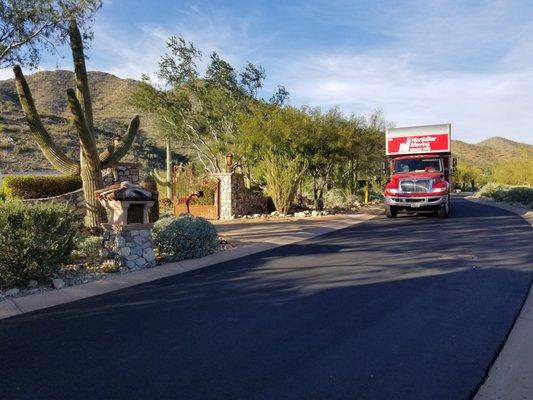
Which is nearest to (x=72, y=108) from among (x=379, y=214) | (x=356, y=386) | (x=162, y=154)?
(x=356, y=386)

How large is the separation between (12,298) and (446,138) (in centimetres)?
1742

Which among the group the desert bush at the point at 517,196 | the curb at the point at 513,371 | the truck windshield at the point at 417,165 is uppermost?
the truck windshield at the point at 417,165

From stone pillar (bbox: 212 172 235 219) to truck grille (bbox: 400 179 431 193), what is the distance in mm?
6696

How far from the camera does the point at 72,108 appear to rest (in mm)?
10625

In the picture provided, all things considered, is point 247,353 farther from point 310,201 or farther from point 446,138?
point 310,201

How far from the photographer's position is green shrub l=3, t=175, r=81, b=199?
14.7m

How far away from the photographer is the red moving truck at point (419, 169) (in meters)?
18.1

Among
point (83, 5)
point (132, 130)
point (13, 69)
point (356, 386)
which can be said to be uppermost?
point (83, 5)

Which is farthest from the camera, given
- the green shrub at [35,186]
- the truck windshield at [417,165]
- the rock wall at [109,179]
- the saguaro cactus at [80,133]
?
the truck windshield at [417,165]

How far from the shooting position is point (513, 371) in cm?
412

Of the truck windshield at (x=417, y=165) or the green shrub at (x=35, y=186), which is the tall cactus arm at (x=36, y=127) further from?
the truck windshield at (x=417, y=165)

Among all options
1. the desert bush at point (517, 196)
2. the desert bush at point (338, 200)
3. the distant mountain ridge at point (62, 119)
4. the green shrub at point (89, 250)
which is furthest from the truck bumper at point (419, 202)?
the distant mountain ridge at point (62, 119)

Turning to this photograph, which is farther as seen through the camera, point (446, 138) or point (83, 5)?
point (446, 138)

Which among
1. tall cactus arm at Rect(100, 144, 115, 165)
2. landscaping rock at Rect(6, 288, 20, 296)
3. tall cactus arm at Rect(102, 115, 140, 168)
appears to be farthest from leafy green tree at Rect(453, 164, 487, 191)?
landscaping rock at Rect(6, 288, 20, 296)
